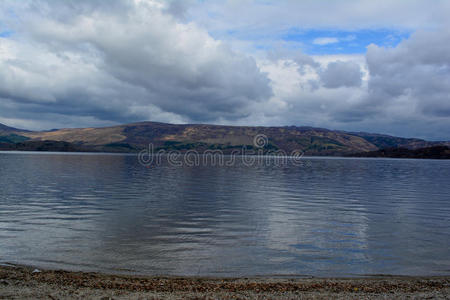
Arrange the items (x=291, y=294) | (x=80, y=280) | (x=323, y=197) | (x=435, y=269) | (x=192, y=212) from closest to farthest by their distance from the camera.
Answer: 1. (x=291, y=294)
2. (x=80, y=280)
3. (x=435, y=269)
4. (x=192, y=212)
5. (x=323, y=197)

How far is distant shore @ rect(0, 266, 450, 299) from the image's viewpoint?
520 inches

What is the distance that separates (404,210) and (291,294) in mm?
29927

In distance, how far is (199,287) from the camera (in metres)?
14.3

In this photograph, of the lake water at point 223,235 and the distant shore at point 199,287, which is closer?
the distant shore at point 199,287

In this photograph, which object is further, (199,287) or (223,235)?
(223,235)

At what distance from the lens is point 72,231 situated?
25094mm

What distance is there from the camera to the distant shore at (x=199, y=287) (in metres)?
13.2

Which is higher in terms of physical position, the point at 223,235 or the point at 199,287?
the point at 199,287

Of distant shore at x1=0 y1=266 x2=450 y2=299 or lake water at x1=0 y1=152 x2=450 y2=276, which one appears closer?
distant shore at x1=0 y1=266 x2=450 y2=299

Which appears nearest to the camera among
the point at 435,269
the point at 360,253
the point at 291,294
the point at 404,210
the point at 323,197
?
the point at 291,294

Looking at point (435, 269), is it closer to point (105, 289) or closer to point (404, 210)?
point (105, 289)

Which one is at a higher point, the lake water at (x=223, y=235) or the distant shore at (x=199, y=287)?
the distant shore at (x=199, y=287)

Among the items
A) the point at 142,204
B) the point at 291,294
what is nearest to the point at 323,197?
the point at 142,204

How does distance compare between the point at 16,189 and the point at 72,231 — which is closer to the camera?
the point at 72,231
